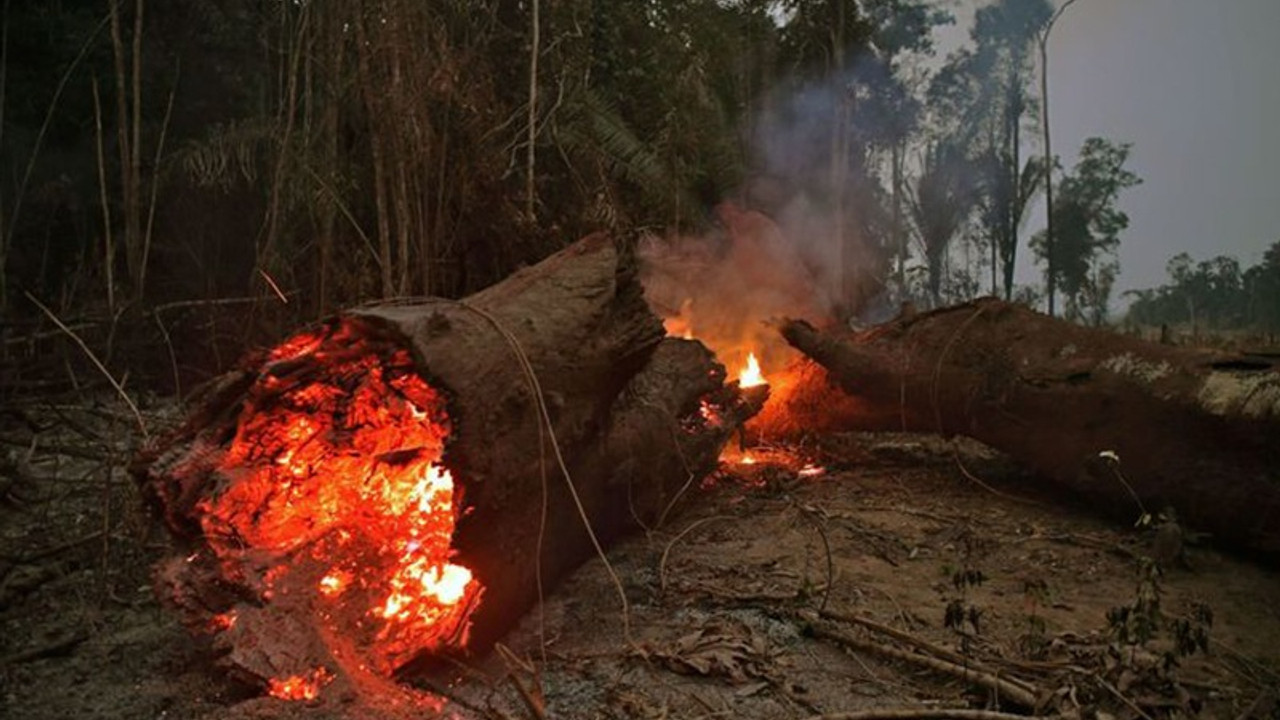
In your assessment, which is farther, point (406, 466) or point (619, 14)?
point (619, 14)

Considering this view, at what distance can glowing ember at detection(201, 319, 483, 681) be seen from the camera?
11.0 feet

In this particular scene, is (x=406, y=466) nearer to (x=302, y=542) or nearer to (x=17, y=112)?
(x=302, y=542)

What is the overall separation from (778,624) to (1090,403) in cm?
336

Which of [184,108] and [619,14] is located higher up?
[619,14]

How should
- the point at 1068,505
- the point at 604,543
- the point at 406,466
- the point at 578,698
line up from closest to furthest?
the point at 578,698 < the point at 406,466 < the point at 604,543 < the point at 1068,505

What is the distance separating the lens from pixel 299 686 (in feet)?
9.74

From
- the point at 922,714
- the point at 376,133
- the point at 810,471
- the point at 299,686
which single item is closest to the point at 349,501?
the point at 299,686

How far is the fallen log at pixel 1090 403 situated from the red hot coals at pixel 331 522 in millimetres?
3824

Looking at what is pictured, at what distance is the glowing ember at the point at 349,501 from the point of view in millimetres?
3348

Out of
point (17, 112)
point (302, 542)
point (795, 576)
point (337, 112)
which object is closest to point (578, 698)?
point (302, 542)

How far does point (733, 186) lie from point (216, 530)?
12.6 metres

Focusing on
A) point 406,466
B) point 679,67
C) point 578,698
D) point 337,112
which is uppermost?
point 679,67

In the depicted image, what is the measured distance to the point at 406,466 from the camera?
12.8 ft

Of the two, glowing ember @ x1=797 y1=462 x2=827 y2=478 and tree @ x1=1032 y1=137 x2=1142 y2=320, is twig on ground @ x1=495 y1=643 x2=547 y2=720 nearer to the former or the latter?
glowing ember @ x1=797 y1=462 x2=827 y2=478
